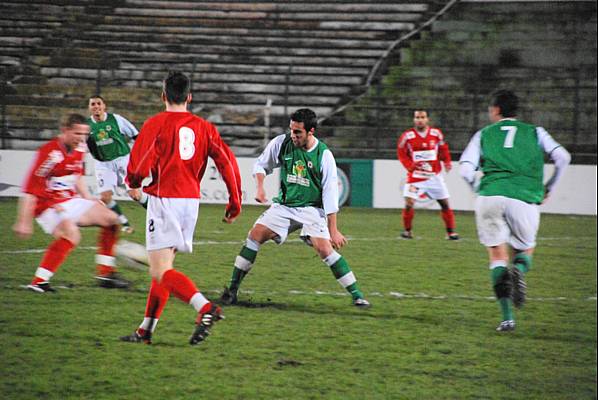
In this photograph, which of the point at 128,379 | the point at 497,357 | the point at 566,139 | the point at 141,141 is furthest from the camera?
the point at 566,139

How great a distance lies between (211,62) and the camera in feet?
74.2

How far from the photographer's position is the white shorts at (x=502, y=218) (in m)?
6.66

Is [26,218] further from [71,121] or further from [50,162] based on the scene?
[71,121]

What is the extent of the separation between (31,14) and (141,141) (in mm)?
19753

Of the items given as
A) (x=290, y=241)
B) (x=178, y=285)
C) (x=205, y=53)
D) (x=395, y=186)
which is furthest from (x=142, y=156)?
(x=205, y=53)

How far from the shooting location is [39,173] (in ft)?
24.3

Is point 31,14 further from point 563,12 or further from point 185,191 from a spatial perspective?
point 185,191

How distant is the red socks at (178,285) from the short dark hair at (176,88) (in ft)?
3.58

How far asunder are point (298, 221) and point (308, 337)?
4.47 feet

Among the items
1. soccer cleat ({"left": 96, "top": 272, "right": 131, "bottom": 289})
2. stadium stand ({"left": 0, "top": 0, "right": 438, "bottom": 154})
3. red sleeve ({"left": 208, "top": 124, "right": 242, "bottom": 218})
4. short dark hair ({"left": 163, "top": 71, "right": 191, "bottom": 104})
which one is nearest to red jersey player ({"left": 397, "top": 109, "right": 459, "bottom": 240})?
soccer cleat ({"left": 96, "top": 272, "right": 131, "bottom": 289})

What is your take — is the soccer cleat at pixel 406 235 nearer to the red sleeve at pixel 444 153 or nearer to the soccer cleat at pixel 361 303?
the red sleeve at pixel 444 153

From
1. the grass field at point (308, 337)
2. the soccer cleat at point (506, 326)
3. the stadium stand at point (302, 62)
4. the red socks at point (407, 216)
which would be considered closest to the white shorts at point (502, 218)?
the soccer cleat at point (506, 326)

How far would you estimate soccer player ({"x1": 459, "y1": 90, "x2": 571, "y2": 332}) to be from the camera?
262 inches

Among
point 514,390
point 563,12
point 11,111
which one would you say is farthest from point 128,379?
point 563,12
